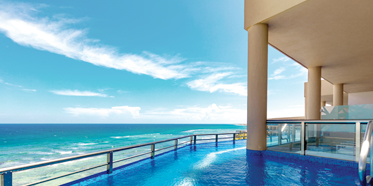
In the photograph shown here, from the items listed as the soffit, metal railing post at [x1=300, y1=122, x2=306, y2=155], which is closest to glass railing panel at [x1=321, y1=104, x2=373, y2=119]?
metal railing post at [x1=300, y1=122, x2=306, y2=155]

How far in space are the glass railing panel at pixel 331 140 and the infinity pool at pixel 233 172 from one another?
24cm

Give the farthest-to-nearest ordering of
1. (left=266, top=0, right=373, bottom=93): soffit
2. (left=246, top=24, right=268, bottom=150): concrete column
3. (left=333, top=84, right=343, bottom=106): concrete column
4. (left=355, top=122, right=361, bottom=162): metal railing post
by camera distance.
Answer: (left=333, top=84, right=343, bottom=106): concrete column < (left=246, top=24, right=268, bottom=150): concrete column < (left=266, top=0, right=373, bottom=93): soffit < (left=355, top=122, right=361, bottom=162): metal railing post

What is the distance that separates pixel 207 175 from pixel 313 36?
8.44 m

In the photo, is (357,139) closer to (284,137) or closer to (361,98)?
(284,137)

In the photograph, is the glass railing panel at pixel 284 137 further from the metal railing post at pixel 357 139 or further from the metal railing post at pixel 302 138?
the metal railing post at pixel 357 139

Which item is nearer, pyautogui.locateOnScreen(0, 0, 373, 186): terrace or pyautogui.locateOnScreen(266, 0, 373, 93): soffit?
pyautogui.locateOnScreen(0, 0, 373, 186): terrace

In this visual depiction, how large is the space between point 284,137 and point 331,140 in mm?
1529

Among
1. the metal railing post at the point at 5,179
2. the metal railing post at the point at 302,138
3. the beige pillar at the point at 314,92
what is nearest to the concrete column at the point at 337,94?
the beige pillar at the point at 314,92

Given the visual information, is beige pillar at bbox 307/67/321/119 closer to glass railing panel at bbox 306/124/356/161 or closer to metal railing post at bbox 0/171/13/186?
glass railing panel at bbox 306/124/356/161

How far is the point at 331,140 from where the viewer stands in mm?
6660

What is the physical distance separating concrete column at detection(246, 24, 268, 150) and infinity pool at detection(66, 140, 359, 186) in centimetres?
98

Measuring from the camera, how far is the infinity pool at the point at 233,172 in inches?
185

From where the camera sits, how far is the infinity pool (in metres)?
4.70

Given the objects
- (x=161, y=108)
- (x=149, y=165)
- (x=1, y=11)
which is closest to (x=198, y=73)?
(x=161, y=108)
